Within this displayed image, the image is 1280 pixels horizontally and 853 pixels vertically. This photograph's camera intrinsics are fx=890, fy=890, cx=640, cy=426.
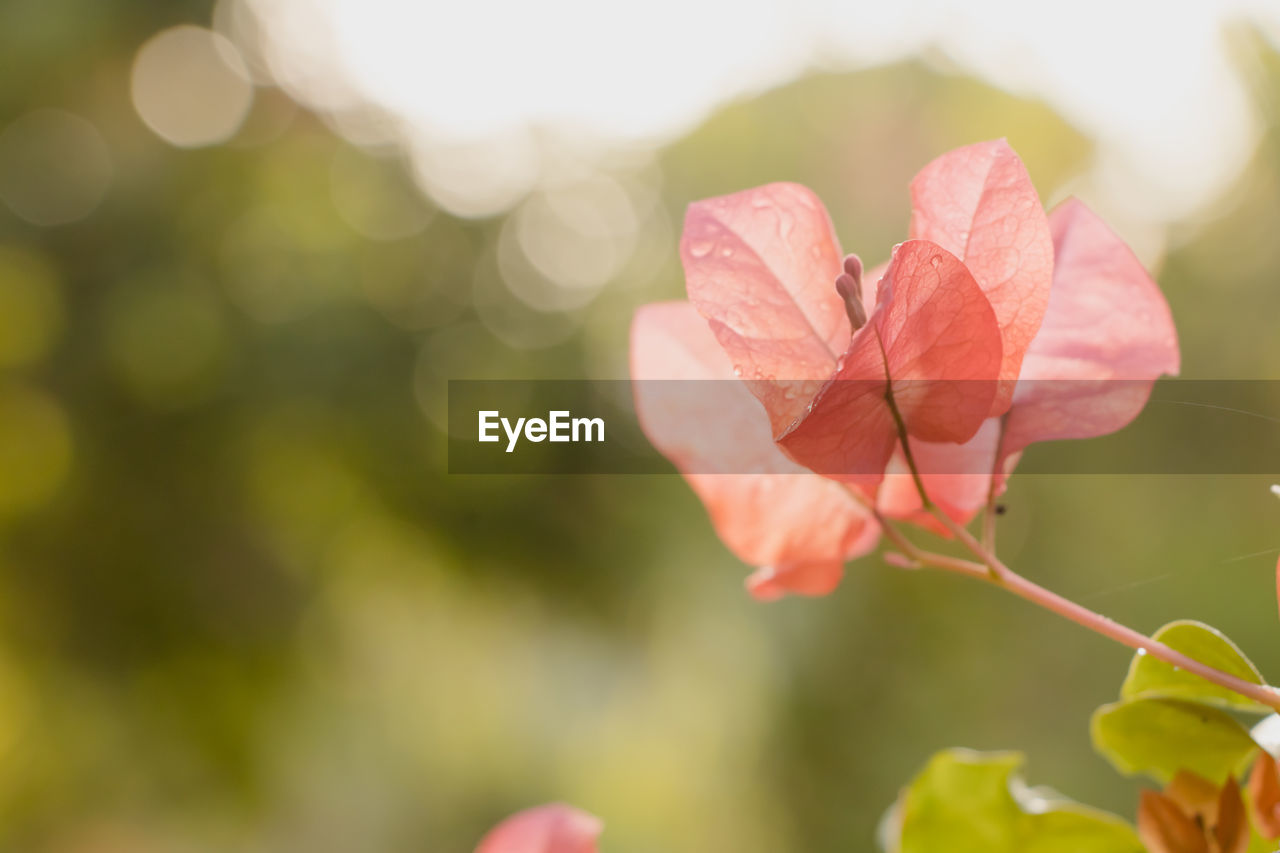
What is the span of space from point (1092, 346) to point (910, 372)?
0.05m

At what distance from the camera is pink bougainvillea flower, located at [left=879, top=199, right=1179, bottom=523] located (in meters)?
0.17

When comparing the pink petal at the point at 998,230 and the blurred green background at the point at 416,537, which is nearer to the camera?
the pink petal at the point at 998,230

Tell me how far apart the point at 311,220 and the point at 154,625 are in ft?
3.07

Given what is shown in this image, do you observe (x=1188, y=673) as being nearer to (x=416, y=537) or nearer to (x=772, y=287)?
(x=772, y=287)

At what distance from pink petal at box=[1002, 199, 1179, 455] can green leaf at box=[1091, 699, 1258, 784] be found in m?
0.06

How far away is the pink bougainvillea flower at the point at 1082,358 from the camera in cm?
17

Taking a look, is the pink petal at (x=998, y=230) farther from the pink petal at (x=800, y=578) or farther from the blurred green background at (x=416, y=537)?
the blurred green background at (x=416, y=537)

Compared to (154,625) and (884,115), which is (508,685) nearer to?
(154,625)

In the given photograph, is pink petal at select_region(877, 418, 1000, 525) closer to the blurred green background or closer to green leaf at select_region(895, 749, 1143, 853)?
green leaf at select_region(895, 749, 1143, 853)

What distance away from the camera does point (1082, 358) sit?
0.58ft

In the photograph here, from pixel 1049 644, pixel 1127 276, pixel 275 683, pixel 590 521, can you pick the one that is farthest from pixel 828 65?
pixel 1127 276

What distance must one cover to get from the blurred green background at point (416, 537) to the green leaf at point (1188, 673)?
4.67 ft

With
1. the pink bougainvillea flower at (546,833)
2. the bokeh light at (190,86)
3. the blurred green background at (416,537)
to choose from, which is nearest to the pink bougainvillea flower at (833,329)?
the pink bougainvillea flower at (546,833)

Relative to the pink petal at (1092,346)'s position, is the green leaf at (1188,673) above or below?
below
